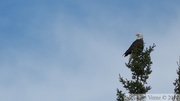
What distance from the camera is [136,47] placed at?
Answer: 6338cm

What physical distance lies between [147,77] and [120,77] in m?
1.88

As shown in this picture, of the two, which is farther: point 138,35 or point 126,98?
point 138,35

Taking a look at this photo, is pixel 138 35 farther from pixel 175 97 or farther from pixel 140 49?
pixel 175 97

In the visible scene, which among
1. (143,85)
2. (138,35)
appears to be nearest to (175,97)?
(143,85)

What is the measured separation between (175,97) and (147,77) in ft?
8.19

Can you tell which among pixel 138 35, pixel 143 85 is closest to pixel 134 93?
pixel 143 85

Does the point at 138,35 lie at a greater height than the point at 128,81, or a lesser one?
greater

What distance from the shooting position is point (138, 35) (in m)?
65.6

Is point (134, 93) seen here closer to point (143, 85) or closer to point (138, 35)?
point (143, 85)

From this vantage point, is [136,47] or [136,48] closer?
[136,48]

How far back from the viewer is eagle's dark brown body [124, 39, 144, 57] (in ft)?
207

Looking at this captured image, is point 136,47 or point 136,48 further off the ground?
point 136,47

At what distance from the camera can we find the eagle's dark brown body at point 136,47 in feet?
207

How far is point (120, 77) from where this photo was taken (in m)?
62.6
